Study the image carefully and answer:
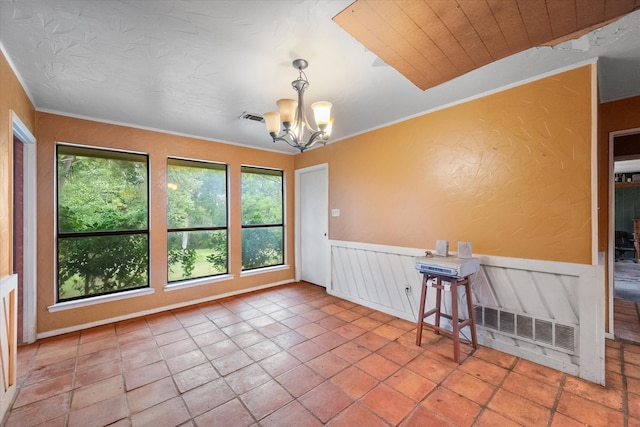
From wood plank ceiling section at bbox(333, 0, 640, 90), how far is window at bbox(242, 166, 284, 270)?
3.16 meters

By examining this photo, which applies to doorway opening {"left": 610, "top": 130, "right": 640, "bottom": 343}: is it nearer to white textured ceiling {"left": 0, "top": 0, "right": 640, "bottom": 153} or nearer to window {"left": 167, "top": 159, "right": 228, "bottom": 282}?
white textured ceiling {"left": 0, "top": 0, "right": 640, "bottom": 153}

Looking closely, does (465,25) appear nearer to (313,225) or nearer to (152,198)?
(313,225)

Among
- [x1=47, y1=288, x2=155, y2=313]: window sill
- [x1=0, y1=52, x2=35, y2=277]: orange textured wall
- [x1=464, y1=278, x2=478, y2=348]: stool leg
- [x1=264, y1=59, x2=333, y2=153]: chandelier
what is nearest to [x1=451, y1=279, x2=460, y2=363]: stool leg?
[x1=464, y1=278, x2=478, y2=348]: stool leg

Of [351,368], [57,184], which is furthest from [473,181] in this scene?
[57,184]

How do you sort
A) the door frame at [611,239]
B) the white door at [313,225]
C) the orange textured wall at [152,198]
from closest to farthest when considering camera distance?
the door frame at [611,239]
the orange textured wall at [152,198]
the white door at [313,225]

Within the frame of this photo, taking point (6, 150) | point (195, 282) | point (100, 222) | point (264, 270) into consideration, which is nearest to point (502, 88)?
point (264, 270)

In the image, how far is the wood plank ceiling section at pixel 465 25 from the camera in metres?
1.43

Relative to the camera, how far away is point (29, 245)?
9.03 ft

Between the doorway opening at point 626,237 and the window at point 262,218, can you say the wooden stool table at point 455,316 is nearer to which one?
the doorway opening at point 626,237

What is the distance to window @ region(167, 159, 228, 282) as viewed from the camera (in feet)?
12.4

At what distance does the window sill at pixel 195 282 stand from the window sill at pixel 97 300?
22 cm

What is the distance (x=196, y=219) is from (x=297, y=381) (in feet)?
9.36

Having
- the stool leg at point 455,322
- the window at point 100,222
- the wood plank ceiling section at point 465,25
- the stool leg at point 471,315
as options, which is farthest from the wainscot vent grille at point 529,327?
the window at point 100,222

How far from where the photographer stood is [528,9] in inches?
57.1
